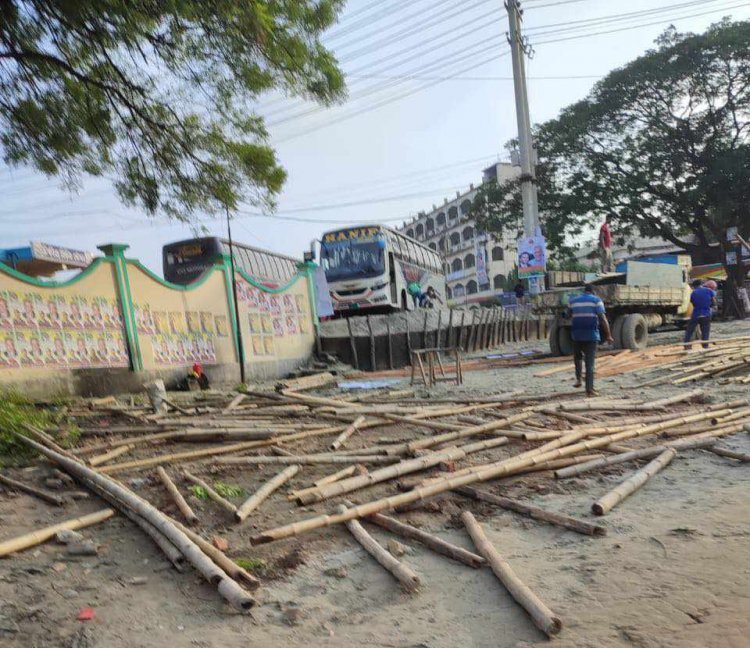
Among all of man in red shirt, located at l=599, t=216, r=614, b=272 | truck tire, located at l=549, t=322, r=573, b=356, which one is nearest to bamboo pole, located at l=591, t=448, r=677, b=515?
truck tire, located at l=549, t=322, r=573, b=356

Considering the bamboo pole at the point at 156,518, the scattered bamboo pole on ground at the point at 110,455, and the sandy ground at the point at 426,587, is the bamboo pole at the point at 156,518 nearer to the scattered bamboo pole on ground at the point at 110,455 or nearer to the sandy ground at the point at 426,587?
the sandy ground at the point at 426,587

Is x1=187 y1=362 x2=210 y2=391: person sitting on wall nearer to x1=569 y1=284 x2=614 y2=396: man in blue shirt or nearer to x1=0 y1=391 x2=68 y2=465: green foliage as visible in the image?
x1=0 y1=391 x2=68 y2=465: green foliage

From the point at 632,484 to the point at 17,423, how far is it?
539 cm

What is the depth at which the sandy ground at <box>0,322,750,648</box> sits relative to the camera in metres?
2.43

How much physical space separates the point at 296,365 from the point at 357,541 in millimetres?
Answer: 10899

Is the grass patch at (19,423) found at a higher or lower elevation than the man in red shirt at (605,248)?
lower

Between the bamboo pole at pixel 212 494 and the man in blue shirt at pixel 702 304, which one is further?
the man in blue shirt at pixel 702 304

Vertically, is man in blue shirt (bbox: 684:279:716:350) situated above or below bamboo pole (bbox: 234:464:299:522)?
above

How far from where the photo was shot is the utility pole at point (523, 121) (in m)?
18.9

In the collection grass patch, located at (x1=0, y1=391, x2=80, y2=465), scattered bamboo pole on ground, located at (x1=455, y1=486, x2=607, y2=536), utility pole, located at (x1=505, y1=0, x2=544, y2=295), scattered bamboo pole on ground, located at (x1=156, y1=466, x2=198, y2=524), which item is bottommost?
scattered bamboo pole on ground, located at (x1=455, y1=486, x2=607, y2=536)

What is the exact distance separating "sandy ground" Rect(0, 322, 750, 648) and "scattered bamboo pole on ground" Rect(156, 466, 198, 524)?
14 cm

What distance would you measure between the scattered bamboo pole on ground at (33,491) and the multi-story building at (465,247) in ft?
173

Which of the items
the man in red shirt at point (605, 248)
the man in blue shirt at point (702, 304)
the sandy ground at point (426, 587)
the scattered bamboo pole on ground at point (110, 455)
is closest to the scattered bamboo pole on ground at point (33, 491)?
the sandy ground at point (426, 587)

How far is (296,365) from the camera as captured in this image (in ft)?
46.4
